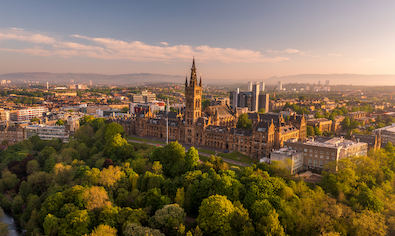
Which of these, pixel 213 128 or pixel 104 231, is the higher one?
pixel 213 128

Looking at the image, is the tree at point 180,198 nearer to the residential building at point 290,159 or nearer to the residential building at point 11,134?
the residential building at point 290,159

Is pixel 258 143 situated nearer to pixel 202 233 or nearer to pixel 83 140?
pixel 202 233

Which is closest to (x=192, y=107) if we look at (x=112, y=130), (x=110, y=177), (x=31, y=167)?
(x=112, y=130)

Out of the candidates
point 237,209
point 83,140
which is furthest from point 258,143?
point 83,140

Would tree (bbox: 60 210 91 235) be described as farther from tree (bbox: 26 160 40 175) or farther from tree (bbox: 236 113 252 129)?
tree (bbox: 236 113 252 129)

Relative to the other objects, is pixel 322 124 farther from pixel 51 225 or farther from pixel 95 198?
pixel 51 225
